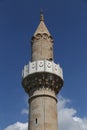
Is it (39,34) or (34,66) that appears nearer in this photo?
(34,66)

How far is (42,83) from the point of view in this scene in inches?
930

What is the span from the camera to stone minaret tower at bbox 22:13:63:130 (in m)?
22.3

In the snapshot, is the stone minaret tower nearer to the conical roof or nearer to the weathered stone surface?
the weathered stone surface

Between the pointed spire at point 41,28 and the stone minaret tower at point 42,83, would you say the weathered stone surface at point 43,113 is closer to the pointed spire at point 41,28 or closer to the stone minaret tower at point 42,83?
the stone minaret tower at point 42,83

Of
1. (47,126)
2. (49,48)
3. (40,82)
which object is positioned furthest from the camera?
(49,48)

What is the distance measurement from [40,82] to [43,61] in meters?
1.52

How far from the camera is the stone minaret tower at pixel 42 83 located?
22.3 metres

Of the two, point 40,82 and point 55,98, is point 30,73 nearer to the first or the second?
point 40,82

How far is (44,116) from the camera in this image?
22.2 metres

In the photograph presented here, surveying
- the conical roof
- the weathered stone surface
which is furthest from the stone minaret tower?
the conical roof

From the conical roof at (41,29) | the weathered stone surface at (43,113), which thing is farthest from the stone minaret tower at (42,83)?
the conical roof at (41,29)

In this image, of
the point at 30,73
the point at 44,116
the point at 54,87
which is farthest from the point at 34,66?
the point at 44,116

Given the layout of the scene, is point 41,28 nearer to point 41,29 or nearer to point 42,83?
point 41,29

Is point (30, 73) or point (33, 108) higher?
point (30, 73)
